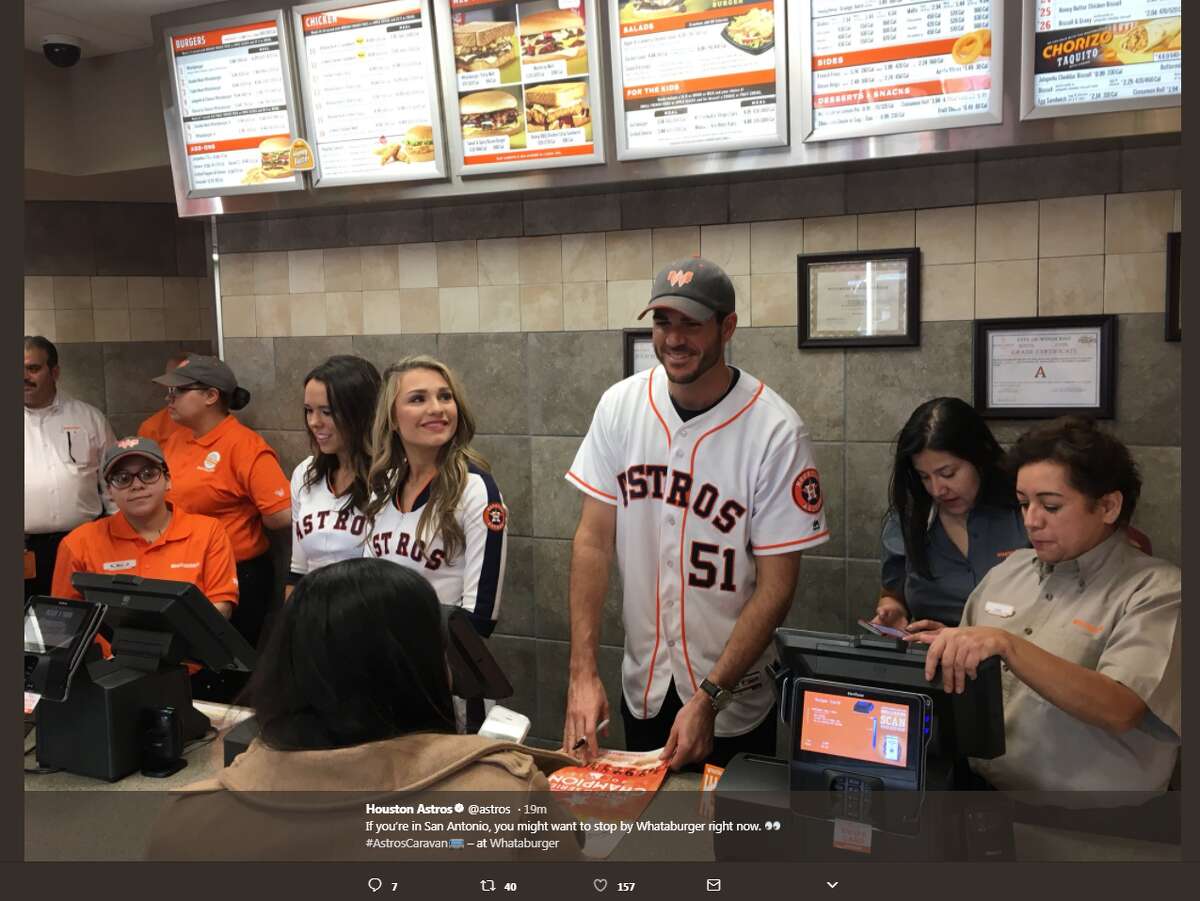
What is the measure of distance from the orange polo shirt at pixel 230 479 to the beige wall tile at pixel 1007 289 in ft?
6.86

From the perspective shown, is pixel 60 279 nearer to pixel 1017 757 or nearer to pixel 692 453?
pixel 692 453

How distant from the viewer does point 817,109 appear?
2.19 metres

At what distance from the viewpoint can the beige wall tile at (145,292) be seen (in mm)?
4688

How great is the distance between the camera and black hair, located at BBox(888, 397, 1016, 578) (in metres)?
1.93

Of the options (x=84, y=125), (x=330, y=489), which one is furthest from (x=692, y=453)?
(x=84, y=125)

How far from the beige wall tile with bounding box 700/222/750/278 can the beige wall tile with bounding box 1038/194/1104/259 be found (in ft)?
2.35

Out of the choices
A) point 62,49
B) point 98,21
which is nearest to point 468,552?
point 98,21

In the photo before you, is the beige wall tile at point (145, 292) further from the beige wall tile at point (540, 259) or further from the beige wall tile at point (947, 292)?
the beige wall tile at point (947, 292)

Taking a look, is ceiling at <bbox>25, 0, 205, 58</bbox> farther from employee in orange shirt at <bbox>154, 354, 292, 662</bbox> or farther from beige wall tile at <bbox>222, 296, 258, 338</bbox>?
employee in orange shirt at <bbox>154, 354, 292, 662</bbox>

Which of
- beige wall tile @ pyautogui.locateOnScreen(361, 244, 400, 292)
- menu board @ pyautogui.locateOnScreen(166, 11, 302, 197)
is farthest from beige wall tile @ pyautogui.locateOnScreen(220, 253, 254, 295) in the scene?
beige wall tile @ pyautogui.locateOnScreen(361, 244, 400, 292)

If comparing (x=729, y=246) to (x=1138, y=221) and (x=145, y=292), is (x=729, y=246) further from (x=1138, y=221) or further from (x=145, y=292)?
(x=145, y=292)

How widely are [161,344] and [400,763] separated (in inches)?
171

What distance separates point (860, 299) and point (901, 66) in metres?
0.56

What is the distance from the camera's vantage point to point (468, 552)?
2074 millimetres
